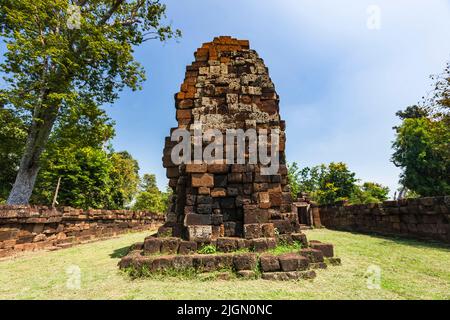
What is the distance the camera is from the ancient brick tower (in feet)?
15.5

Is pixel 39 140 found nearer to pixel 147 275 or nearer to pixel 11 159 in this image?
pixel 147 275

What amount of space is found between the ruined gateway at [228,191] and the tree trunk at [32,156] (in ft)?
25.7

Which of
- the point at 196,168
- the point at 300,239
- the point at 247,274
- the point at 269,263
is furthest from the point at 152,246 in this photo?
the point at 300,239

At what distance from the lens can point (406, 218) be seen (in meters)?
8.73

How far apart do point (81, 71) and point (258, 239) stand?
11.7 metres

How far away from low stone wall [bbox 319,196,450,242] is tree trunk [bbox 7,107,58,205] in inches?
566

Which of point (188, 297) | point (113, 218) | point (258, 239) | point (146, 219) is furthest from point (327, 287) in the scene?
point (146, 219)

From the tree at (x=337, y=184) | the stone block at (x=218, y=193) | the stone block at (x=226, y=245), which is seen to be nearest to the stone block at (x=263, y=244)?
the stone block at (x=226, y=245)

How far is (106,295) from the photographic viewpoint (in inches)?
119

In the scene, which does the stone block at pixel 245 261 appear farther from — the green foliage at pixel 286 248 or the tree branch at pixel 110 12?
the tree branch at pixel 110 12

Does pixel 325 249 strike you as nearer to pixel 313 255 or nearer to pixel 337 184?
pixel 313 255

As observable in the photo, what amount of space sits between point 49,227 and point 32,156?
13.3ft

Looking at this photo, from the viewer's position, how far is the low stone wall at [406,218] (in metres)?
7.28

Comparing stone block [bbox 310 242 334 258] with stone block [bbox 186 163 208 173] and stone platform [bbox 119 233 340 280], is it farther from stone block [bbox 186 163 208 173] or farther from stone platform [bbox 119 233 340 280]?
stone block [bbox 186 163 208 173]
